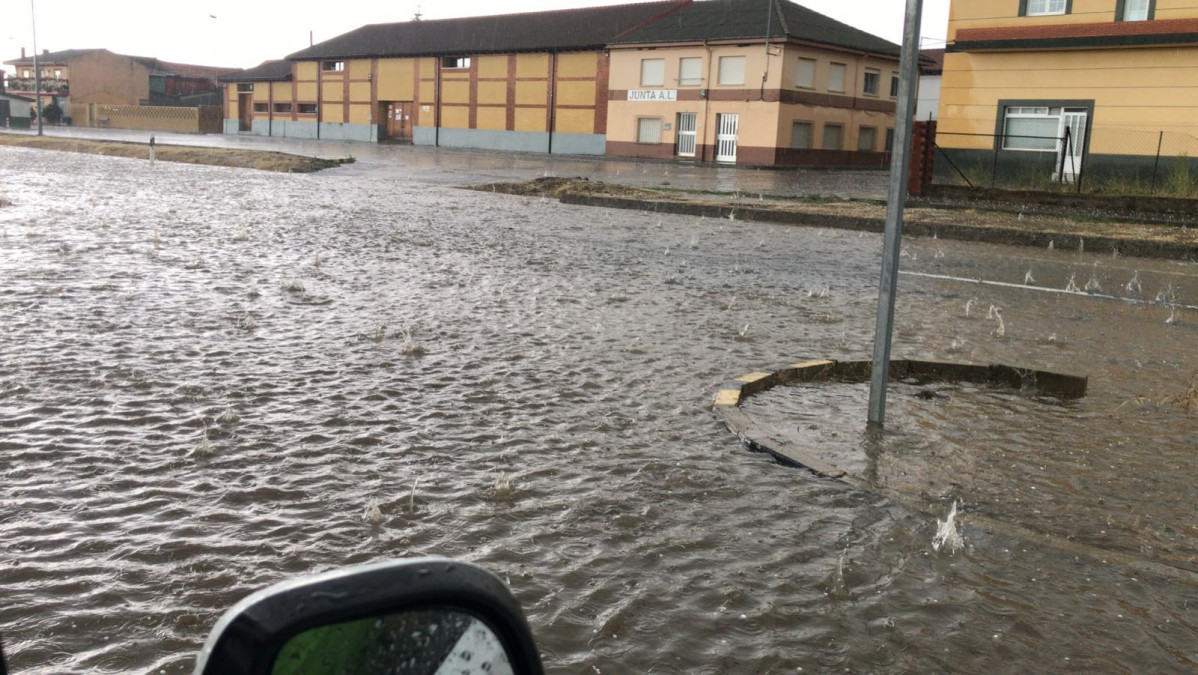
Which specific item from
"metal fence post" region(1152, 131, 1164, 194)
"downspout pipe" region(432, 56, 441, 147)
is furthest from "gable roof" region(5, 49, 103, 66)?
"metal fence post" region(1152, 131, 1164, 194)

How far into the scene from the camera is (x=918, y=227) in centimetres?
1708

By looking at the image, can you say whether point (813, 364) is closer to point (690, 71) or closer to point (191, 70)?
point (690, 71)

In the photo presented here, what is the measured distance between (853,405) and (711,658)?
11.0 feet

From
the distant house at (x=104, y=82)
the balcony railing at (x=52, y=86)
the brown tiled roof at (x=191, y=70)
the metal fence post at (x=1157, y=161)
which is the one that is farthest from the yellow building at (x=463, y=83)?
the brown tiled roof at (x=191, y=70)

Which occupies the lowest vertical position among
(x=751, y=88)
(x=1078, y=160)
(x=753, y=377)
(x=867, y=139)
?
(x=753, y=377)

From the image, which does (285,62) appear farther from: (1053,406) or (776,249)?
(1053,406)

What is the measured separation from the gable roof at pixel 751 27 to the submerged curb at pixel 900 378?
130 ft

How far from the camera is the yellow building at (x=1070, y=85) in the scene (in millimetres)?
25266

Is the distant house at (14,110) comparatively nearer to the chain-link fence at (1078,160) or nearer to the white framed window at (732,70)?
the white framed window at (732,70)

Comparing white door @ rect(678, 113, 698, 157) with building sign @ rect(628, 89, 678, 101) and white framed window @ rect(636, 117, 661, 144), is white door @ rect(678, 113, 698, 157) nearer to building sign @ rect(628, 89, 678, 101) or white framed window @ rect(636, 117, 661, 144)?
building sign @ rect(628, 89, 678, 101)

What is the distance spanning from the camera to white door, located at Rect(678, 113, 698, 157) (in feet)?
160

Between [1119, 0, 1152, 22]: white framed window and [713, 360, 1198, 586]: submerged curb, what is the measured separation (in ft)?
75.5

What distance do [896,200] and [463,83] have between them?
55.8 m

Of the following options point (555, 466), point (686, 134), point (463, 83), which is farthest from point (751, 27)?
point (555, 466)
